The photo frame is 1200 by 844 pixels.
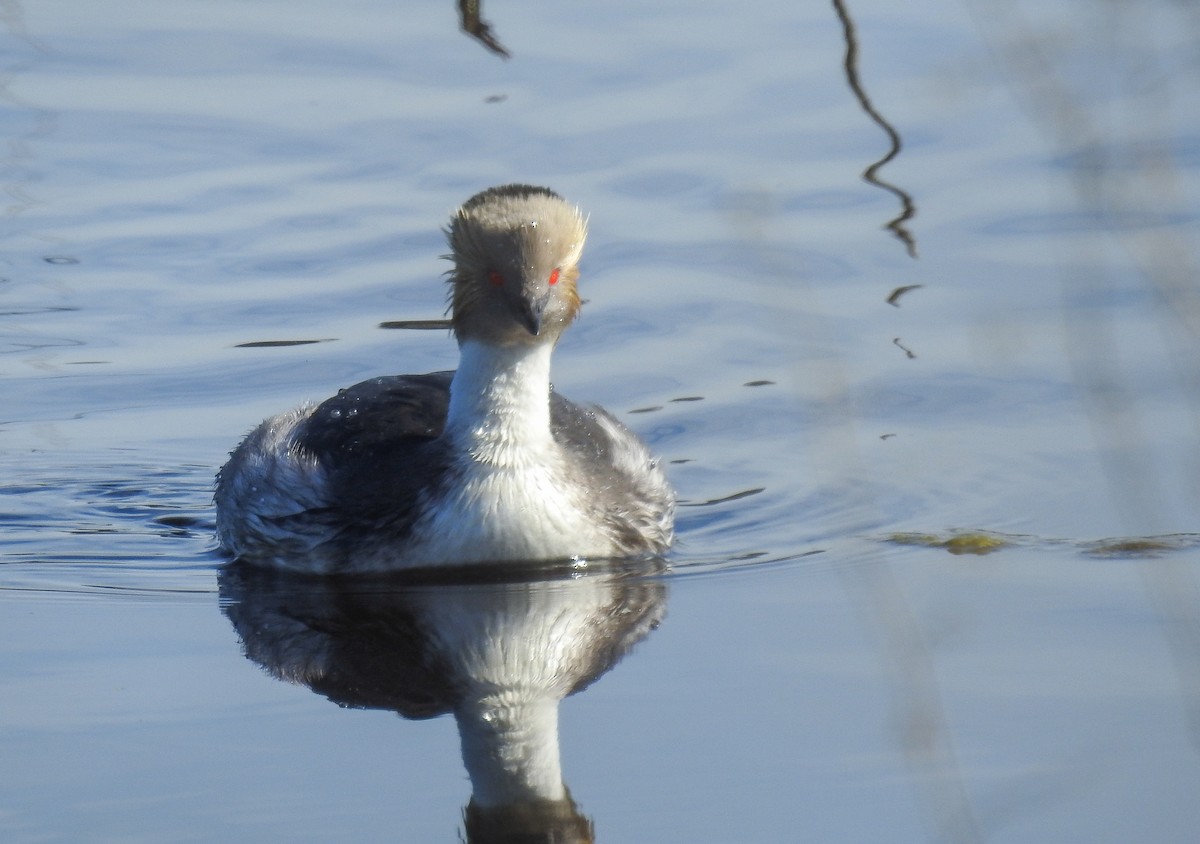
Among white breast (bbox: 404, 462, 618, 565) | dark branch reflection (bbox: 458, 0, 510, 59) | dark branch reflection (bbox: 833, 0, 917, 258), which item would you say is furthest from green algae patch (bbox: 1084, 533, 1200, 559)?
dark branch reflection (bbox: 458, 0, 510, 59)

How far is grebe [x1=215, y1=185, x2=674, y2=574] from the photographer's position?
26.9 ft

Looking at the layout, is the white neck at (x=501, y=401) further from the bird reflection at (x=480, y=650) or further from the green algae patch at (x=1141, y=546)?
the green algae patch at (x=1141, y=546)

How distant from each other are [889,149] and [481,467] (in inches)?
265

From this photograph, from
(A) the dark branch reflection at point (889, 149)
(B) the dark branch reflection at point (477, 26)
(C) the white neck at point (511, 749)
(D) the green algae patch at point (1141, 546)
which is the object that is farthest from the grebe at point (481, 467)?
(B) the dark branch reflection at point (477, 26)

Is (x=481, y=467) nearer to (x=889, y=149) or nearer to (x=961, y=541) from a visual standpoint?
(x=961, y=541)

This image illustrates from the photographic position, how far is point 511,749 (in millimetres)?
6289

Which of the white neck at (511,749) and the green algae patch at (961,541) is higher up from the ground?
the white neck at (511,749)

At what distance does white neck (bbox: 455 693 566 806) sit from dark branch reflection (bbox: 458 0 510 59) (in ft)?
33.1

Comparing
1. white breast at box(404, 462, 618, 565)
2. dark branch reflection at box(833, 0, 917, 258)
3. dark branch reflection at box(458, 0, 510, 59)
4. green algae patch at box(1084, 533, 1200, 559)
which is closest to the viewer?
green algae patch at box(1084, 533, 1200, 559)

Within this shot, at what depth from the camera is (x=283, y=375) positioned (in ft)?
36.4

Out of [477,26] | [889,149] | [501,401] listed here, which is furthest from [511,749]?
[477,26]

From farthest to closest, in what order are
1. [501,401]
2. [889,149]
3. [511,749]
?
[889,149] < [501,401] < [511,749]

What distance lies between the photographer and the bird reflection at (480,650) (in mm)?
6055

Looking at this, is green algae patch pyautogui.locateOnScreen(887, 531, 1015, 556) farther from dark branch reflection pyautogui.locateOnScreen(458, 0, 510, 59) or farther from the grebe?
dark branch reflection pyautogui.locateOnScreen(458, 0, 510, 59)
